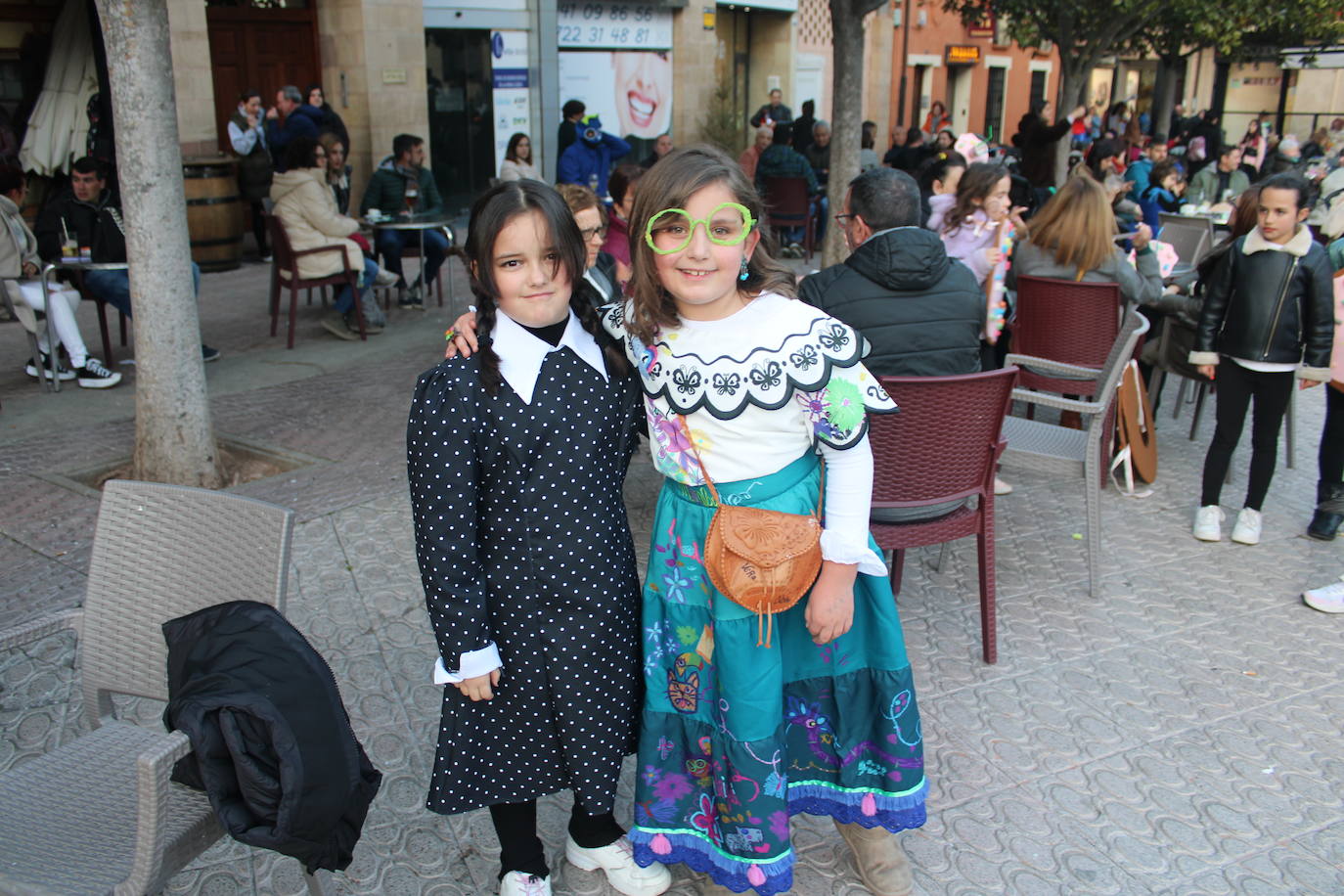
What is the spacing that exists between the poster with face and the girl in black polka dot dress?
1520 centimetres

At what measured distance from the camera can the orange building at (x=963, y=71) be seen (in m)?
26.1

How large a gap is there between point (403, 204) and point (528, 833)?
797 centimetres

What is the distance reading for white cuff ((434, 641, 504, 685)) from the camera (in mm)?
2211

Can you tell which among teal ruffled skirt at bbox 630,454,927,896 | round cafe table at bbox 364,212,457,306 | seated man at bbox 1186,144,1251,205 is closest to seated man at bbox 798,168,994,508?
teal ruffled skirt at bbox 630,454,927,896

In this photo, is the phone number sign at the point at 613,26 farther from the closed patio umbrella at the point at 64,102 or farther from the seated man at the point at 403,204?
the seated man at the point at 403,204

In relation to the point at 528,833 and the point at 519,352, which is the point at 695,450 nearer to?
the point at 519,352

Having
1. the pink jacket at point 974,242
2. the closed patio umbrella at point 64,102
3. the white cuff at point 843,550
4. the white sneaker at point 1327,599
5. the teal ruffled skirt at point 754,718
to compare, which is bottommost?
the white sneaker at point 1327,599

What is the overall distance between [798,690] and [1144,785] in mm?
1263

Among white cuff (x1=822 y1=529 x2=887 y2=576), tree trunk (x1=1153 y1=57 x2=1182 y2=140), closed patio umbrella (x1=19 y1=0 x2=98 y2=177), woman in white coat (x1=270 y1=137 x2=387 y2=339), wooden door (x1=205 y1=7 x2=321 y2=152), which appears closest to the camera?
white cuff (x1=822 y1=529 x2=887 y2=576)

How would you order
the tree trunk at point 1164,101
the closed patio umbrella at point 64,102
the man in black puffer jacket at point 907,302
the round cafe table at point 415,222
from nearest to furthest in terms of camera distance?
the man in black puffer jacket at point 907,302
the round cafe table at point 415,222
the closed patio umbrella at point 64,102
the tree trunk at point 1164,101

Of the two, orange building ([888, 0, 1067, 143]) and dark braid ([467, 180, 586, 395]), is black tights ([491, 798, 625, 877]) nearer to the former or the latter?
dark braid ([467, 180, 586, 395])

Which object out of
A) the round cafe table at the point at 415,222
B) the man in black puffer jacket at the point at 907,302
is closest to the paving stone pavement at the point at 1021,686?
the man in black puffer jacket at the point at 907,302

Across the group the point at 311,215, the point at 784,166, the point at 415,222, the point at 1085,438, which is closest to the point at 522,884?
the point at 1085,438

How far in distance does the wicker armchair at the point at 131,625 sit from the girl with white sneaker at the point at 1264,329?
12.9ft
